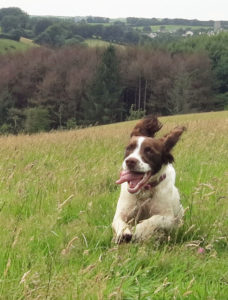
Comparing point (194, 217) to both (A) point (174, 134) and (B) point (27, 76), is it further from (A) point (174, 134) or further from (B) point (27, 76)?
(B) point (27, 76)

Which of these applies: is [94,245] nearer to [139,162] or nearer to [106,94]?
[139,162]

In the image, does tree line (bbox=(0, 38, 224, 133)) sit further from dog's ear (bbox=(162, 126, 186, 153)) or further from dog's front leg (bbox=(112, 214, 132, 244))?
dog's front leg (bbox=(112, 214, 132, 244))

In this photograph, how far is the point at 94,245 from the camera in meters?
3.35

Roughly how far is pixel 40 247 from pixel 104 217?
41.5 inches

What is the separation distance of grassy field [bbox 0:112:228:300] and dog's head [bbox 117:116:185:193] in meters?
0.45

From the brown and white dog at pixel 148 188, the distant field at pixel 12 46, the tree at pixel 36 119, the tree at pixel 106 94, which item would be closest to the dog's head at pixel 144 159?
the brown and white dog at pixel 148 188

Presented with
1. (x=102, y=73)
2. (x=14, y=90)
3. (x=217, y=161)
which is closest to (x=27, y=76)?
(x=14, y=90)

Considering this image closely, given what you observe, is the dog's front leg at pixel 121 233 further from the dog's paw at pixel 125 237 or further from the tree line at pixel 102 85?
the tree line at pixel 102 85

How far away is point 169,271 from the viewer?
9.57 ft

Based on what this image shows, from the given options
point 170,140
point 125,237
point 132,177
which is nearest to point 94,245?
point 125,237

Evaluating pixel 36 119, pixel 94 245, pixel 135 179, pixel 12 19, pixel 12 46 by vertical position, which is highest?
pixel 12 19

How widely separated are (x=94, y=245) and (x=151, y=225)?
56 cm

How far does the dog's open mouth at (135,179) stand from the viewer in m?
3.62

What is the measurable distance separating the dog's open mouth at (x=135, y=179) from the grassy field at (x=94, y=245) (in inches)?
17.1
